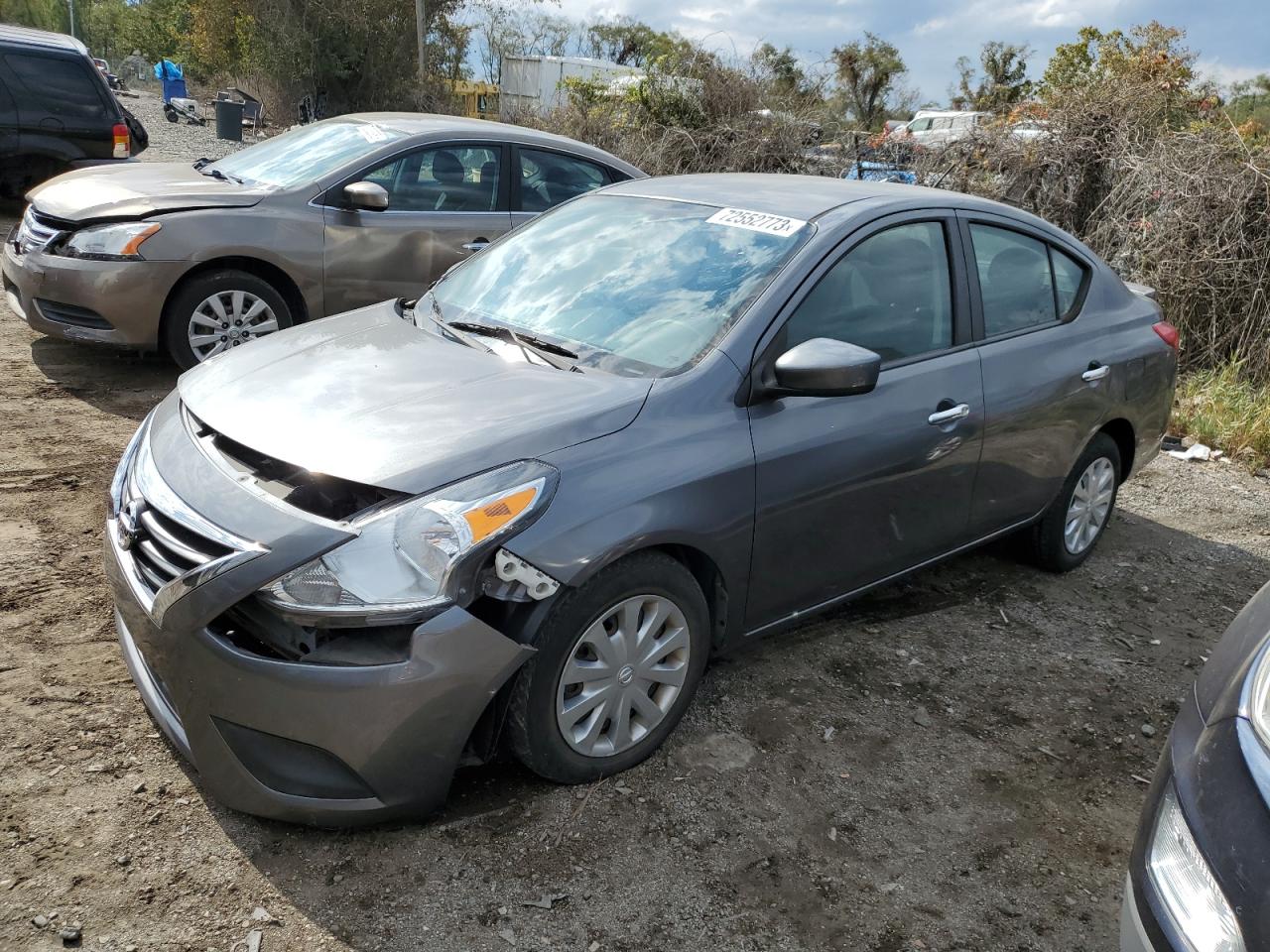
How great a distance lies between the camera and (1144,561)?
524 cm

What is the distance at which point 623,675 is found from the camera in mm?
2924

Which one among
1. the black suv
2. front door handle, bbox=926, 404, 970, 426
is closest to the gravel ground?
the black suv

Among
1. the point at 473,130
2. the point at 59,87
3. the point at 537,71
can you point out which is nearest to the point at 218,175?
the point at 473,130

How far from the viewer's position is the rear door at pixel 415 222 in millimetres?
6316

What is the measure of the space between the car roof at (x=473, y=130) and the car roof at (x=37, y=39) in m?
4.77

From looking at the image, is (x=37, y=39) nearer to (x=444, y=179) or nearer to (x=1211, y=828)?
(x=444, y=179)

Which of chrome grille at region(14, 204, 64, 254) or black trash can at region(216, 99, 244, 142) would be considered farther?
black trash can at region(216, 99, 244, 142)

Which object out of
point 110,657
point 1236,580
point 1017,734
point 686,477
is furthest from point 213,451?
point 1236,580

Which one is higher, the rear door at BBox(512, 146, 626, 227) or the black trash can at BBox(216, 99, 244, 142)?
the rear door at BBox(512, 146, 626, 227)

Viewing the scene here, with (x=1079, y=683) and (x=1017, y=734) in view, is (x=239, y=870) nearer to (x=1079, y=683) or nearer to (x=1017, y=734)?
(x=1017, y=734)

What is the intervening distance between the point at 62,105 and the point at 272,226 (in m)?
5.34

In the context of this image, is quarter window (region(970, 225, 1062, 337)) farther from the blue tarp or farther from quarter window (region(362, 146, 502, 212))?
the blue tarp

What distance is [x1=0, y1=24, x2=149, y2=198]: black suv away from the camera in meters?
9.63

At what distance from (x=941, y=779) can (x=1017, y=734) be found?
0.47 m
